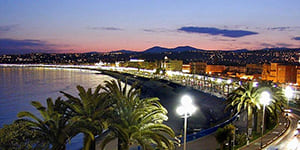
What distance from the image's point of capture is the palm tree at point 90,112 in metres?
13.7

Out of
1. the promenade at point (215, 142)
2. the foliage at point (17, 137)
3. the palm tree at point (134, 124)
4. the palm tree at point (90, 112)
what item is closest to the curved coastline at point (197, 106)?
the palm tree at point (134, 124)

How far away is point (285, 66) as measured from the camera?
79.6 m

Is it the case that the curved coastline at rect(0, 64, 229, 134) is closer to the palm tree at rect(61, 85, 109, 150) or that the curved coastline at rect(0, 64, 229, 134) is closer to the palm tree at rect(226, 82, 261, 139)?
the palm tree at rect(61, 85, 109, 150)

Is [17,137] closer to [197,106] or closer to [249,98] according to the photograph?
[249,98]

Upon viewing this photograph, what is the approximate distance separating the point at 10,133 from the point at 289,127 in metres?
22.3

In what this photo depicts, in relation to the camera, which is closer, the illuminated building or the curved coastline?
the curved coastline

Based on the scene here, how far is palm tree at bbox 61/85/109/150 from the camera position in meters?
13.7

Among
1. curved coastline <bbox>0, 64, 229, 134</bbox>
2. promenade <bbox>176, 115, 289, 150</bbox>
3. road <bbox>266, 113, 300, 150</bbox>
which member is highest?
road <bbox>266, 113, 300, 150</bbox>

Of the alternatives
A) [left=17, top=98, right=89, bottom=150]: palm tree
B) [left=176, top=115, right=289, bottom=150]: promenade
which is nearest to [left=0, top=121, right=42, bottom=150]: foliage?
[left=17, top=98, right=89, bottom=150]: palm tree

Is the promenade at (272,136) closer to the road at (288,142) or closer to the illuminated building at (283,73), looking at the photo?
the road at (288,142)

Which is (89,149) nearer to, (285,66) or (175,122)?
(175,122)

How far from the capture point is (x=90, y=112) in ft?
47.1

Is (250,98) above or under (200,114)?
above

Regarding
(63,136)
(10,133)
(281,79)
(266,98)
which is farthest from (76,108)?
(281,79)
